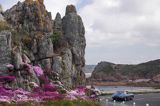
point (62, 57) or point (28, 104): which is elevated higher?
point (62, 57)

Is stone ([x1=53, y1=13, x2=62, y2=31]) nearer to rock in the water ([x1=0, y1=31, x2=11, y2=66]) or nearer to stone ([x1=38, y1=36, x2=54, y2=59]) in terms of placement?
stone ([x1=38, y1=36, x2=54, y2=59])

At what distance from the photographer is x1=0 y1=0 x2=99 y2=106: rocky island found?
1786 inches

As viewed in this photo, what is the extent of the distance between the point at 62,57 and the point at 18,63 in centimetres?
990

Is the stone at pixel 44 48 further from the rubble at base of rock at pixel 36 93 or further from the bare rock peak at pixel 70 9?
the bare rock peak at pixel 70 9

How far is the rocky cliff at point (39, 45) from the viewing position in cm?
4812

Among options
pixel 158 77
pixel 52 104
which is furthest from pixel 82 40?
pixel 158 77

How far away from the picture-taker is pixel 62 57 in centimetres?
5681

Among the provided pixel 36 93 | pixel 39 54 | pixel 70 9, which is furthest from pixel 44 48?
pixel 70 9

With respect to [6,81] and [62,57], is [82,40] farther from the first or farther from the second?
[6,81]

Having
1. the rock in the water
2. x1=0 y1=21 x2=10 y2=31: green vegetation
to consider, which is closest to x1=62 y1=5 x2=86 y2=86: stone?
x1=0 y1=21 x2=10 y2=31: green vegetation

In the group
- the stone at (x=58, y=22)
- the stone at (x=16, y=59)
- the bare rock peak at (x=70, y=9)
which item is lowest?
the stone at (x=16, y=59)

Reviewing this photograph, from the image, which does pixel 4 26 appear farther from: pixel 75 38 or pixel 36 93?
pixel 75 38

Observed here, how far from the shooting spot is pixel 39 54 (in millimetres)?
55188

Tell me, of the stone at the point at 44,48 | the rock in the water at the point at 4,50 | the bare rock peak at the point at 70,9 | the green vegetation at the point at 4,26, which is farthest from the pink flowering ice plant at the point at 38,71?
the bare rock peak at the point at 70,9
